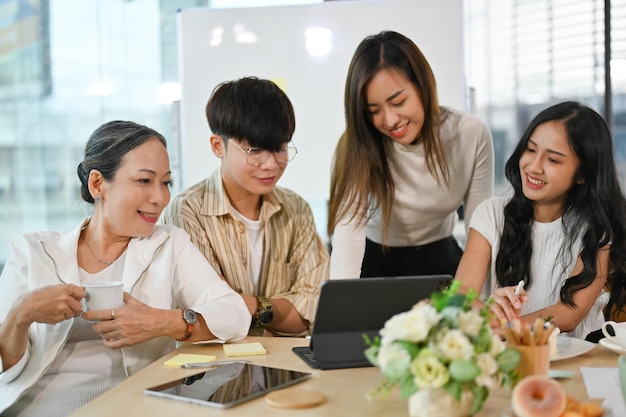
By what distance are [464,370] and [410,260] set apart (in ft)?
5.36

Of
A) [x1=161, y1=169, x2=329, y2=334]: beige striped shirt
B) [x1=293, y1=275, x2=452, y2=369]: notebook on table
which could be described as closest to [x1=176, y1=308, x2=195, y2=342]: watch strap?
[x1=293, y1=275, x2=452, y2=369]: notebook on table

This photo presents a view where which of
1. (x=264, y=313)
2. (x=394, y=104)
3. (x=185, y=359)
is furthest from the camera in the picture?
(x=394, y=104)

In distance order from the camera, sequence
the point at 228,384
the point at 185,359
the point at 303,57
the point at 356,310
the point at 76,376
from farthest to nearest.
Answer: the point at 303,57
the point at 76,376
the point at 185,359
the point at 356,310
the point at 228,384

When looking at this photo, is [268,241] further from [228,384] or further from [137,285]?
[228,384]

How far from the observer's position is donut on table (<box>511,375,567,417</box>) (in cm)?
117

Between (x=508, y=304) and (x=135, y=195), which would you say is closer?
(x=508, y=304)

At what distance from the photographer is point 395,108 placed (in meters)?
2.32

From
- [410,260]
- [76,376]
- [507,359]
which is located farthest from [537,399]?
[410,260]

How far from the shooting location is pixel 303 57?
3625 mm

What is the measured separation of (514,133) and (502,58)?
43 cm

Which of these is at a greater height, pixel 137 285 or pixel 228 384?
pixel 137 285

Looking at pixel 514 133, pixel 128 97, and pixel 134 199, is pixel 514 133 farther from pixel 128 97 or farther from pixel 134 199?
pixel 134 199

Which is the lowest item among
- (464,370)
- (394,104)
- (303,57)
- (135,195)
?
(464,370)

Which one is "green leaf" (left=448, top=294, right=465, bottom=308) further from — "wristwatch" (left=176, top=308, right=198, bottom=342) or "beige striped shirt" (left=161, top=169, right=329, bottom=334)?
"beige striped shirt" (left=161, top=169, right=329, bottom=334)
